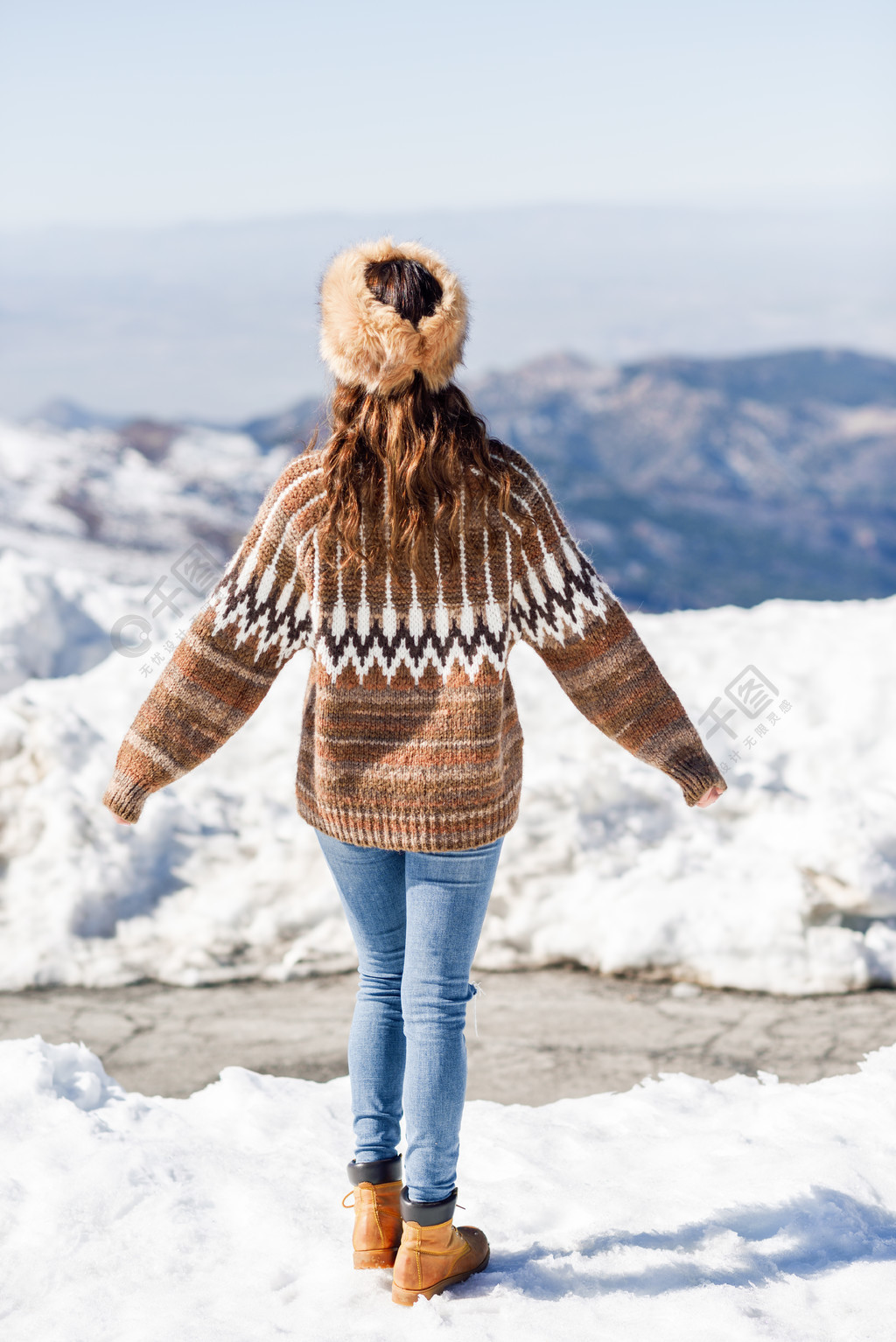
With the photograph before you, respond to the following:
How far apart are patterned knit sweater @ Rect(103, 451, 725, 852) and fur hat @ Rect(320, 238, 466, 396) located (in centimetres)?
20

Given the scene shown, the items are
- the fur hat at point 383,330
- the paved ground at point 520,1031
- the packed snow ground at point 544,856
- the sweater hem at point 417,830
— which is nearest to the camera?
the fur hat at point 383,330

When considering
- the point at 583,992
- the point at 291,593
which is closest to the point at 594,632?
the point at 291,593

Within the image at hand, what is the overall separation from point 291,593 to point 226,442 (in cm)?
3068

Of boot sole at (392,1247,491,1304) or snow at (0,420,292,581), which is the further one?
snow at (0,420,292,581)

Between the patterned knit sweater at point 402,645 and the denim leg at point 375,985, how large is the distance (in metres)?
0.08

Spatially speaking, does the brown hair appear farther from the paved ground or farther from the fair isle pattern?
the paved ground

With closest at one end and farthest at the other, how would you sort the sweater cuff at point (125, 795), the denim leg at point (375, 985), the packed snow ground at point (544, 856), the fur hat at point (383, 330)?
the fur hat at point (383, 330)
the denim leg at point (375, 985)
the sweater cuff at point (125, 795)
the packed snow ground at point (544, 856)

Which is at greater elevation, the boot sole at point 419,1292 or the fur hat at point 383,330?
the fur hat at point 383,330

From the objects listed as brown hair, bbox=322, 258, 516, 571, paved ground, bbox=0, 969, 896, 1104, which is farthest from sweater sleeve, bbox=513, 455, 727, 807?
paved ground, bbox=0, 969, 896, 1104

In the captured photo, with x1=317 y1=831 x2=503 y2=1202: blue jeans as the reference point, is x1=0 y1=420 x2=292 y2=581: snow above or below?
above

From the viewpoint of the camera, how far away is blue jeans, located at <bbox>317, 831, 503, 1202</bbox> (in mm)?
2047

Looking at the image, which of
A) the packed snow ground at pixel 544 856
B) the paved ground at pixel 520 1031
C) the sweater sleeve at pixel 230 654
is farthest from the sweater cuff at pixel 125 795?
the packed snow ground at pixel 544 856

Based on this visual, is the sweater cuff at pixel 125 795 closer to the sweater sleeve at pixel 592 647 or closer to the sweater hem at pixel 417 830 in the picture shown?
the sweater hem at pixel 417 830

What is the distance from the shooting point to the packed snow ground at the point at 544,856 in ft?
12.9
